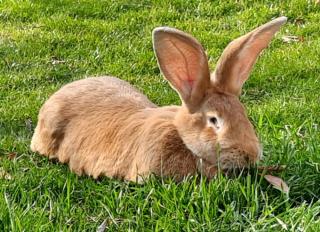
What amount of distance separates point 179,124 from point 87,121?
2.59 ft

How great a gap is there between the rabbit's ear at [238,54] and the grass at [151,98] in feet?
1.75

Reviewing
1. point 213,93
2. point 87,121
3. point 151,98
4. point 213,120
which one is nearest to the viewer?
point 213,120

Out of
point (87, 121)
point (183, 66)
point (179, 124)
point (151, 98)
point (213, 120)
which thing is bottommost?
point (151, 98)

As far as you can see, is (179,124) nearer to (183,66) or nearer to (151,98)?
(183,66)

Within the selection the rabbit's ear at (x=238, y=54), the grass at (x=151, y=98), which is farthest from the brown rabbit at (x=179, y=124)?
the grass at (x=151, y=98)

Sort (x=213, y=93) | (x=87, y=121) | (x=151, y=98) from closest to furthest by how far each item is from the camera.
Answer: (x=213, y=93), (x=87, y=121), (x=151, y=98)

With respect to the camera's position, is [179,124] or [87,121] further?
[87,121]

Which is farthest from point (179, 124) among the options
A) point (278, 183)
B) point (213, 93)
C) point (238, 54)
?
point (278, 183)

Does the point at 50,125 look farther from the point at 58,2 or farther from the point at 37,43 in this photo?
the point at 58,2

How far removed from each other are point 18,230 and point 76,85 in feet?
5.86

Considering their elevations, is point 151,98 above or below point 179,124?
below

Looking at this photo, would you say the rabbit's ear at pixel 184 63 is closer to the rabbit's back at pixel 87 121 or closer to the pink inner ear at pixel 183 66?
the pink inner ear at pixel 183 66

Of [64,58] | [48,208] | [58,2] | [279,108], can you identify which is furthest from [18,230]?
[58,2]

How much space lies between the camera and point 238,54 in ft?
14.6
